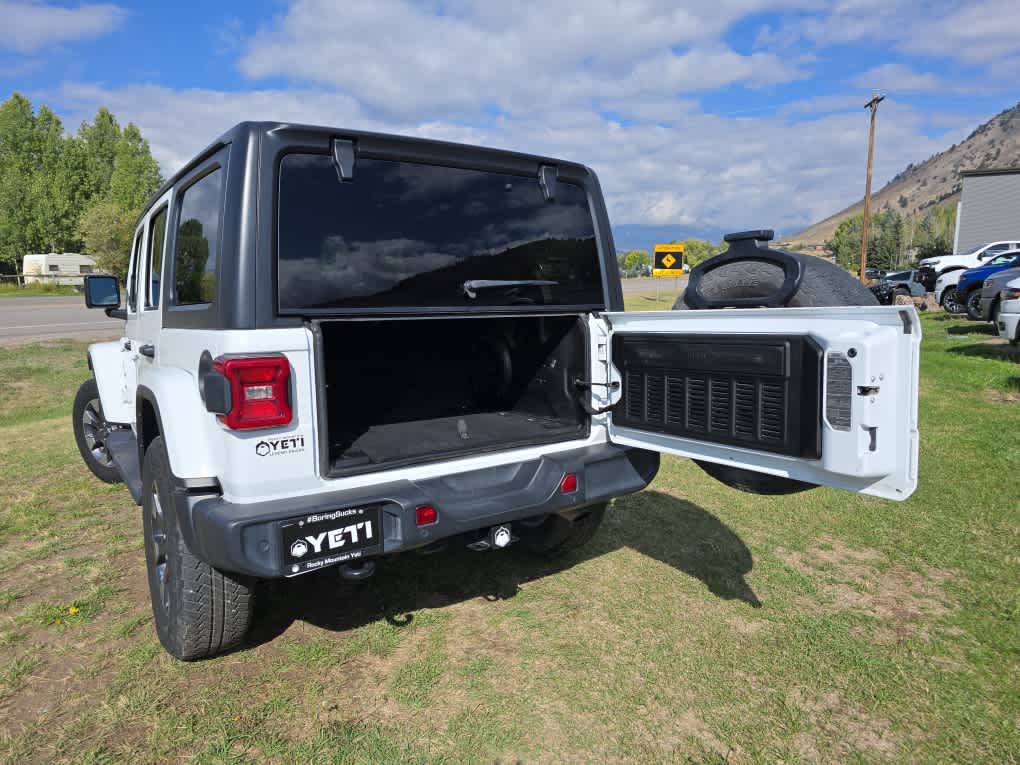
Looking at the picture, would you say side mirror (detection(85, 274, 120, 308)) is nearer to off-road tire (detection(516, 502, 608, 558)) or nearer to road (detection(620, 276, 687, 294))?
off-road tire (detection(516, 502, 608, 558))

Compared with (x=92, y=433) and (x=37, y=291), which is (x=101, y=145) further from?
(x=92, y=433)

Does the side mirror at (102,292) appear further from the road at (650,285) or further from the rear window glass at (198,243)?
the road at (650,285)

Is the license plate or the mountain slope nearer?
the license plate

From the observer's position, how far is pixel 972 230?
138 ft

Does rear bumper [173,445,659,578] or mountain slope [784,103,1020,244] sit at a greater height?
mountain slope [784,103,1020,244]

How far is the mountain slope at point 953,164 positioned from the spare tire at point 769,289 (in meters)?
157

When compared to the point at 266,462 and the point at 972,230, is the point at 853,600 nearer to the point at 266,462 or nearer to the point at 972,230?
the point at 266,462

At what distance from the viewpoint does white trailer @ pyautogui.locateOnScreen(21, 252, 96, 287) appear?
1609 inches

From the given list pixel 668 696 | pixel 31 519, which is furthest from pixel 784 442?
pixel 31 519

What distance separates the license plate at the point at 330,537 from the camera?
2.33 m

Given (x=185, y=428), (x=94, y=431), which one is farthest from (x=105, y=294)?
A: (x=185, y=428)

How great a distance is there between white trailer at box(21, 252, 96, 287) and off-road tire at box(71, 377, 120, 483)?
41236 millimetres

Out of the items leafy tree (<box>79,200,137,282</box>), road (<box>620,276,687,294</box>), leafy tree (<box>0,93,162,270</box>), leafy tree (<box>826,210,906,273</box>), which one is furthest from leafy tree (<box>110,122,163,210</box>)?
leafy tree (<box>826,210,906,273</box>)

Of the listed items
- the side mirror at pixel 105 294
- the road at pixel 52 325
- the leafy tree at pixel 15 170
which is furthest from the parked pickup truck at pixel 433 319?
the leafy tree at pixel 15 170
